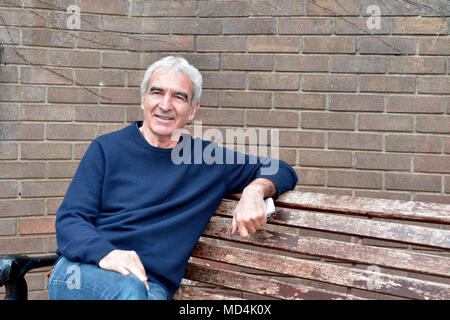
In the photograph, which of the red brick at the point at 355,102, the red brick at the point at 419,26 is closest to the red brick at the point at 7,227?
the red brick at the point at 355,102

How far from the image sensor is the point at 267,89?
2.76 m

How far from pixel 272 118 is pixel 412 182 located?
0.94 metres

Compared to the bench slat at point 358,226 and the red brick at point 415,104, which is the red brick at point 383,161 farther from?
the bench slat at point 358,226

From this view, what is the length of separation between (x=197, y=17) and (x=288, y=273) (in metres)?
1.70

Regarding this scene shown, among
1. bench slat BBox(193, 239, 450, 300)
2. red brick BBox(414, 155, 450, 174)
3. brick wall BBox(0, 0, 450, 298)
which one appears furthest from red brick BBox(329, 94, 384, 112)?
bench slat BBox(193, 239, 450, 300)

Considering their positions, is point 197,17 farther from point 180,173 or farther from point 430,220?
point 430,220

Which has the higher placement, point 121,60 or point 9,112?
point 121,60

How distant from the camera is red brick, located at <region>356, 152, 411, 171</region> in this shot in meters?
2.68

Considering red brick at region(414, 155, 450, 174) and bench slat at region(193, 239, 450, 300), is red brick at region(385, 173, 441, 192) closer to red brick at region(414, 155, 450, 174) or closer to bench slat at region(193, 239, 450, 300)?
red brick at region(414, 155, 450, 174)

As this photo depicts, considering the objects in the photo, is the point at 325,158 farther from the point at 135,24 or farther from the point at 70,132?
the point at 70,132

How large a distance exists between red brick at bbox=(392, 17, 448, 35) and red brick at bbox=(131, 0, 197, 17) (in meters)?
1.26

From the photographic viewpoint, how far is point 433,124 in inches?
104

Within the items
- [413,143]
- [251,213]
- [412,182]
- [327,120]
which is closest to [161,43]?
[327,120]
